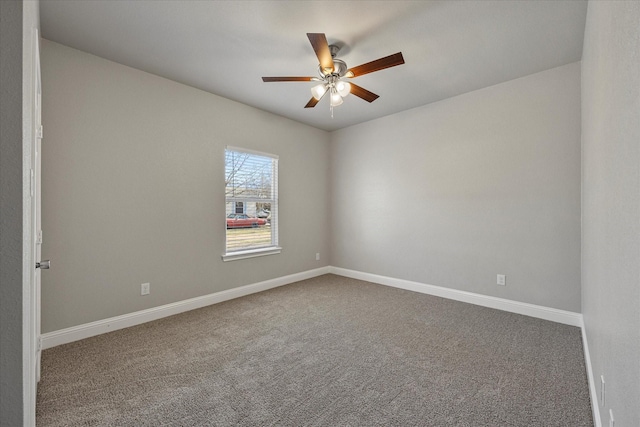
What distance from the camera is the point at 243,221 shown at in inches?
159

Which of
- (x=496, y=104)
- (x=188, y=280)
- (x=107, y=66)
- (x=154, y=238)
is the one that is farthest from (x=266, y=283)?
(x=496, y=104)

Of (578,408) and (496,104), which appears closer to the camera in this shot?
(578,408)

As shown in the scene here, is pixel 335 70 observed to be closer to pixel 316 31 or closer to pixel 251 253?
pixel 316 31

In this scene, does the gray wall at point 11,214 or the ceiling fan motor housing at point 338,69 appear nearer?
the gray wall at point 11,214

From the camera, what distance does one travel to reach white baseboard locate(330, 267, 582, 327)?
2.94m

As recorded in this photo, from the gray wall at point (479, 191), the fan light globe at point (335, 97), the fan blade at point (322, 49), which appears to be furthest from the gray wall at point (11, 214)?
the gray wall at point (479, 191)

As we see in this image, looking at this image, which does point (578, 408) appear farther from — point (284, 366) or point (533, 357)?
point (284, 366)

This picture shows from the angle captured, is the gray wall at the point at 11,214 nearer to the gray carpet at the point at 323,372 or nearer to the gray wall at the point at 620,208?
the gray carpet at the point at 323,372

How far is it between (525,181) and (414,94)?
165 centimetres

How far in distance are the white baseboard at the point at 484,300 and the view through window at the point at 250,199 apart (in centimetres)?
177

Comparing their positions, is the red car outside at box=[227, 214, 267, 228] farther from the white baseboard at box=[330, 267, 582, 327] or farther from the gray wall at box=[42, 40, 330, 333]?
the white baseboard at box=[330, 267, 582, 327]

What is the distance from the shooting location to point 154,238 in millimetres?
3119

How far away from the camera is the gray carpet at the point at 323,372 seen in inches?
65.5

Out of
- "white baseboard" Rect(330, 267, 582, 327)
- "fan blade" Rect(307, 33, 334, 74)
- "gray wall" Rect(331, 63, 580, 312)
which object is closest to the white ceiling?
"fan blade" Rect(307, 33, 334, 74)
